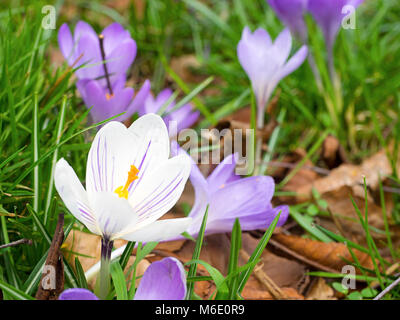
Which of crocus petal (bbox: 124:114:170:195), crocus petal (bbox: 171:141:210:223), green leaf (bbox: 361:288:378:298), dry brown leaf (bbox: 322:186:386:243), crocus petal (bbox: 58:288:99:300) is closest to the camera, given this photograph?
crocus petal (bbox: 58:288:99:300)

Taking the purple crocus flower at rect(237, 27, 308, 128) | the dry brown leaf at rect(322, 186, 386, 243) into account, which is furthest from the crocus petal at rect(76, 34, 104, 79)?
the dry brown leaf at rect(322, 186, 386, 243)

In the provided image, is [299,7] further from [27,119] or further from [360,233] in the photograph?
[27,119]

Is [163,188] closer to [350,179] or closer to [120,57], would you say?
[120,57]

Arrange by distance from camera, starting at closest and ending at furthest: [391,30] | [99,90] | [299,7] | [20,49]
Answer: [99,90] → [20,49] → [299,7] → [391,30]

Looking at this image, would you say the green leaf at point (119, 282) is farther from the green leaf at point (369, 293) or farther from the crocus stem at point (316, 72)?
the crocus stem at point (316, 72)

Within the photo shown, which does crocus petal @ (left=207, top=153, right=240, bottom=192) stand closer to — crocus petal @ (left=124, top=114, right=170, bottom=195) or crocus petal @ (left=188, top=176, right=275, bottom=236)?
crocus petal @ (left=188, top=176, right=275, bottom=236)
